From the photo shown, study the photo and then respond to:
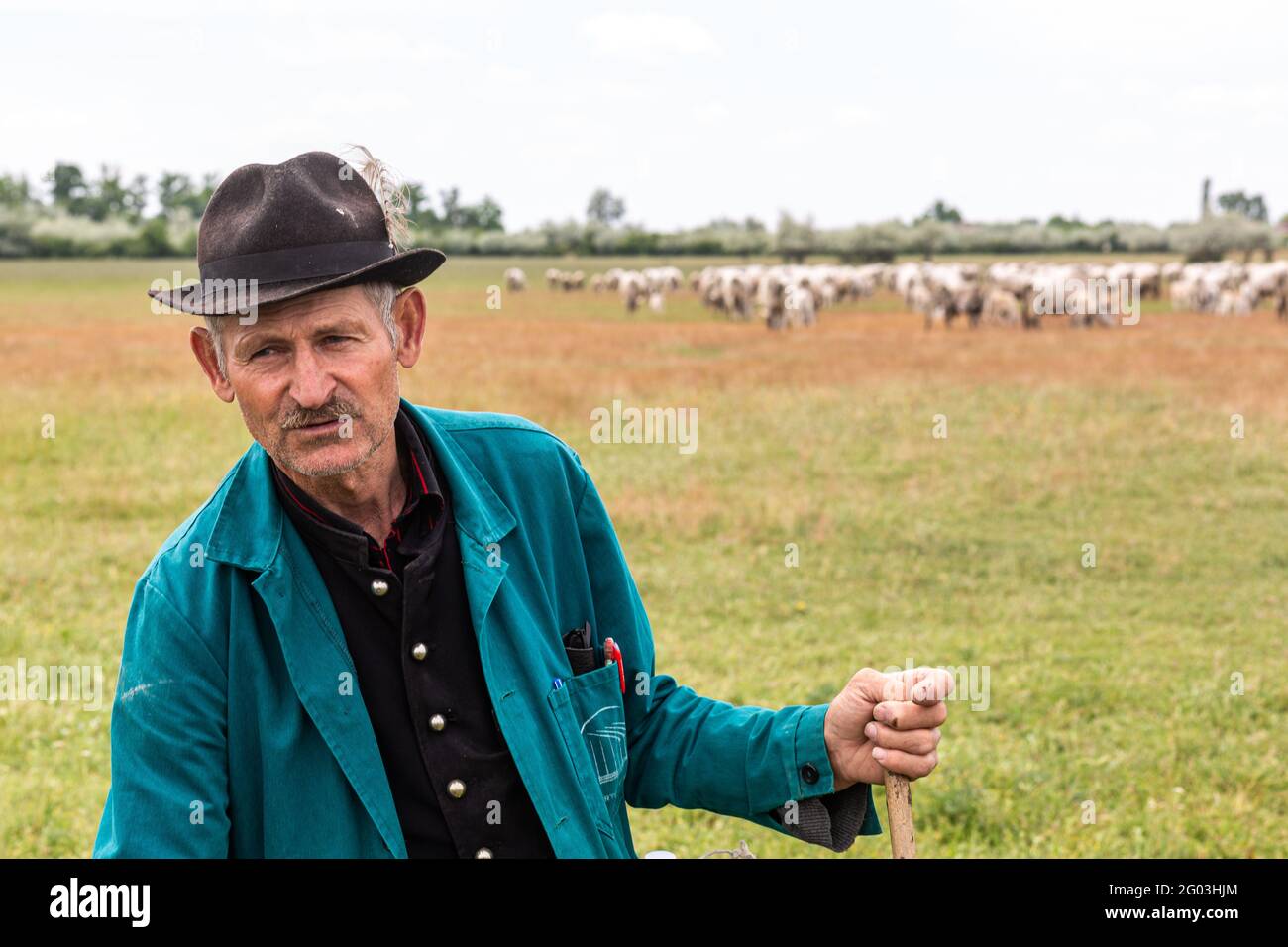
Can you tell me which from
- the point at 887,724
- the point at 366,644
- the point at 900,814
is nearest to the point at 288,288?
the point at 366,644

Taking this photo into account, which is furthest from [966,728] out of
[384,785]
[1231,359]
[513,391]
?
[1231,359]

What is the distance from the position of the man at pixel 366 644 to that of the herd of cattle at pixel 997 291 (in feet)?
104

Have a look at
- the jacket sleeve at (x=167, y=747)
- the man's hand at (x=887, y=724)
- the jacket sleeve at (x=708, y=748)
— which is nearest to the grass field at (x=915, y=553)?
the jacket sleeve at (x=708, y=748)

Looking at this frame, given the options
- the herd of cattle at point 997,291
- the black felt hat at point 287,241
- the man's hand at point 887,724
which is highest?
the herd of cattle at point 997,291

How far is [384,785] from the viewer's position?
2.26 metres

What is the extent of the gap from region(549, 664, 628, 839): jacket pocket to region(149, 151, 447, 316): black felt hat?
0.87 metres

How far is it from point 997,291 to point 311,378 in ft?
119

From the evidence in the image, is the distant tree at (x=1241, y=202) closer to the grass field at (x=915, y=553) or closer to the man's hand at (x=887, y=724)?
the grass field at (x=915, y=553)

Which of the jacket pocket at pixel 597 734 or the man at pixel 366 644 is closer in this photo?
the man at pixel 366 644

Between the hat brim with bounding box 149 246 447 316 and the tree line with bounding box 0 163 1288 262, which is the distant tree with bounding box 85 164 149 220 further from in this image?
the hat brim with bounding box 149 246 447 316

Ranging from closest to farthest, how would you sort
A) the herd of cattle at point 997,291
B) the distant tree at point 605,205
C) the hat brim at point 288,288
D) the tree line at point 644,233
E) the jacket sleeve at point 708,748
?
the hat brim at point 288,288 → the jacket sleeve at point 708,748 → the herd of cattle at point 997,291 → the tree line at point 644,233 → the distant tree at point 605,205

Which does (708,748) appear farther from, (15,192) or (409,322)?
(15,192)

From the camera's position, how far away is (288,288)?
229 centimetres

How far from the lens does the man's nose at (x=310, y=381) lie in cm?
233
